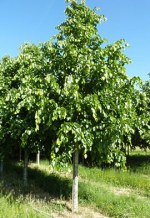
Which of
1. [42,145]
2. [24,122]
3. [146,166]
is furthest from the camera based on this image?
[146,166]

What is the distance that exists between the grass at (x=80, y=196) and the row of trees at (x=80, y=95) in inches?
48.0

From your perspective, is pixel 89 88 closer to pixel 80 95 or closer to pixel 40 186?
pixel 80 95

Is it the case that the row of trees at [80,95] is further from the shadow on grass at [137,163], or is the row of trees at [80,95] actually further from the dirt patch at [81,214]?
the shadow on grass at [137,163]

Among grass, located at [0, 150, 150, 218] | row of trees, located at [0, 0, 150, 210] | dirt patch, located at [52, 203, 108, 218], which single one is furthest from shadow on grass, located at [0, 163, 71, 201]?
row of trees, located at [0, 0, 150, 210]

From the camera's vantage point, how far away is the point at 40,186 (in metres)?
15.6

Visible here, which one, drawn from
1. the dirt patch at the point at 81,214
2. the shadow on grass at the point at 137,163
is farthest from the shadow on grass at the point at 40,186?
the shadow on grass at the point at 137,163

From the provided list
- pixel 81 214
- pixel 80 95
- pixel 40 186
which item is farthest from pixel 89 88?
pixel 40 186

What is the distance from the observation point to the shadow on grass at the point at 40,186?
13.2 m

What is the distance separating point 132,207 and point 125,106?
3863 mm

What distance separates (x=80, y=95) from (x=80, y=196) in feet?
15.8

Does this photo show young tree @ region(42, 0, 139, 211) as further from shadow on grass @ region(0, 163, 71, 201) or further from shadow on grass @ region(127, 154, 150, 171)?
shadow on grass @ region(127, 154, 150, 171)

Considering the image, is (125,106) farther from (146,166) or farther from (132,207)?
(146,166)

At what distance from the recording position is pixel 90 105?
10203 millimetres

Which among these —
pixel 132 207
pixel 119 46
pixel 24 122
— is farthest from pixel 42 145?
pixel 119 46
